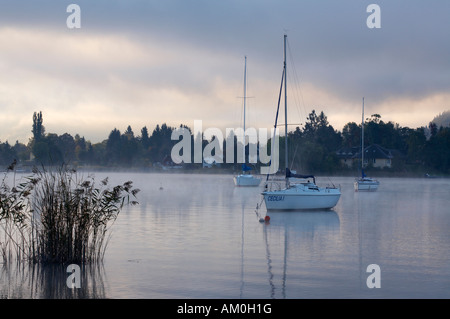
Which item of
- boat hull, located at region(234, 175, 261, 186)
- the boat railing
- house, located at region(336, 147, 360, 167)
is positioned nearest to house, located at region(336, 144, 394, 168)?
house, located at region(336, 147, 360, 167)

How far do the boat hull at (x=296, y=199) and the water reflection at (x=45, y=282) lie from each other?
80.8 feet

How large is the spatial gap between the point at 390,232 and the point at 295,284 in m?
16.2

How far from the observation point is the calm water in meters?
16.7

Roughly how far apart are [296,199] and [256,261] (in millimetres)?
22059

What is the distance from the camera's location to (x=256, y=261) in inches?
866

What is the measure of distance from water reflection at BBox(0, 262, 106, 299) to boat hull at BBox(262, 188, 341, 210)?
24.6 meters

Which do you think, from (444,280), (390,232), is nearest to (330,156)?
(390,232)

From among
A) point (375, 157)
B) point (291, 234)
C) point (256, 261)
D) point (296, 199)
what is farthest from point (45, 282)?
point (375, 157)

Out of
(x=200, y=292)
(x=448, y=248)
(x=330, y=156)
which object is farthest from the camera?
(x=330, y=156)

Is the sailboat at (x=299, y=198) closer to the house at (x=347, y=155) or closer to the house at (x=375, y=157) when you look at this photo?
the house at (x=375, y=157)

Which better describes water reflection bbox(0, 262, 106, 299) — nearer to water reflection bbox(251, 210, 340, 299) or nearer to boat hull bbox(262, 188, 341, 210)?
water reflection bbox(251, 210, 340, 299)

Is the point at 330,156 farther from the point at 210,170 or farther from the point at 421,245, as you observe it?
the point at 421,245

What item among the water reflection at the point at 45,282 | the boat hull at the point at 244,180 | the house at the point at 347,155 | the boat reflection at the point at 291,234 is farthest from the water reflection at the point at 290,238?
the house at the point at 347,155
